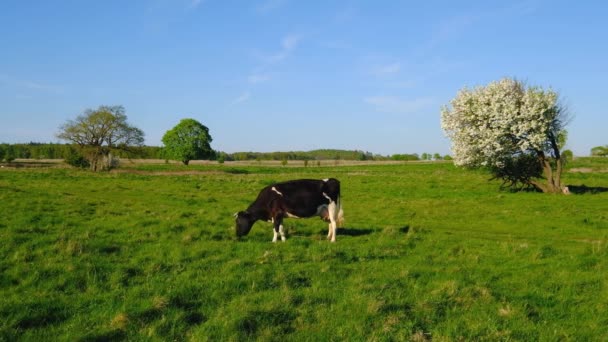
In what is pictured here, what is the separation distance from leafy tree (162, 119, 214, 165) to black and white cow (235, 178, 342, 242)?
268ft

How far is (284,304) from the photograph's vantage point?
8664mm

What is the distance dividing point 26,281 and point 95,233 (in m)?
5.60

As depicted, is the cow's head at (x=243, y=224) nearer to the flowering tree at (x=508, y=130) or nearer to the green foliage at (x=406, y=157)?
the flowering tree at (x=508, y=130)

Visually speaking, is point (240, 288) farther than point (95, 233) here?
No

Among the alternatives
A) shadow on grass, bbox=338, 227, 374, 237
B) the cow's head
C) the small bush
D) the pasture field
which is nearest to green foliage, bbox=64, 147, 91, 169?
the small bush

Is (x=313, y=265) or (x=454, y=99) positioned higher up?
(x=454, y=99)

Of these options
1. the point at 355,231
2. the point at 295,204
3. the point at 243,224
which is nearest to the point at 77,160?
the point at 243,224

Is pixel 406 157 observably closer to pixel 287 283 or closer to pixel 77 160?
pixel 77 160

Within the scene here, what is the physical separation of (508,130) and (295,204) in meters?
24.7

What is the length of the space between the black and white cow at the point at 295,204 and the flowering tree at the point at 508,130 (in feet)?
73.4

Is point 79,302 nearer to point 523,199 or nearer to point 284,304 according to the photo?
point 284,304

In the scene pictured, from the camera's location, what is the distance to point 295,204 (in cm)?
1587

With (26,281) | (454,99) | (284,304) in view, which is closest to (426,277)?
(284,304)

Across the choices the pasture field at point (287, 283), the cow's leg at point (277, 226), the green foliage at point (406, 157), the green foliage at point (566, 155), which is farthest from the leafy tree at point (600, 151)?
the cow's leg at point (277, 226)
